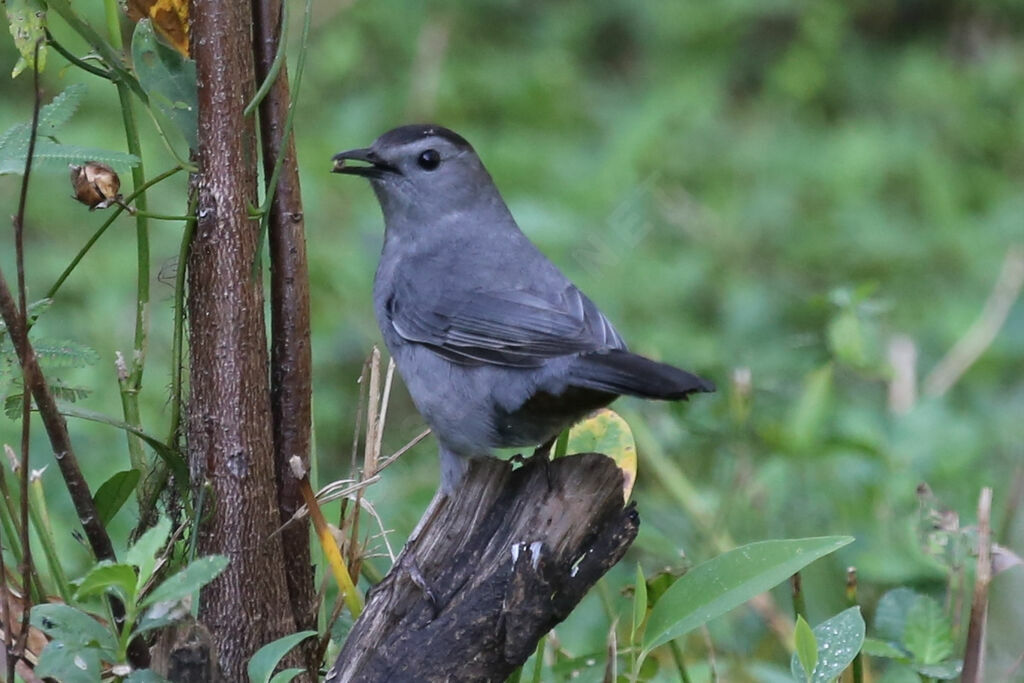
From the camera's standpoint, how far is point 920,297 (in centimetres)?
598

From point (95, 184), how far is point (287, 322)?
466 millimetres

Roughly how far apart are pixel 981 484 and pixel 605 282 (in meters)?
1.76

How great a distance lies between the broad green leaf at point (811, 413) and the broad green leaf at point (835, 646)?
152 centimetres

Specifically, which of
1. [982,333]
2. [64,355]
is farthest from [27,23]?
[982,333]

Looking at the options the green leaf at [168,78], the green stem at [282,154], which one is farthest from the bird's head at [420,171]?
the green leaf at [168,78]

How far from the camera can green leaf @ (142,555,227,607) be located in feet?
5.90

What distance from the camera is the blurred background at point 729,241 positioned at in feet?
12.6

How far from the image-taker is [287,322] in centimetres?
243

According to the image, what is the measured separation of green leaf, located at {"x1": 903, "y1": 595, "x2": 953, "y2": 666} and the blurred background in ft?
0.69

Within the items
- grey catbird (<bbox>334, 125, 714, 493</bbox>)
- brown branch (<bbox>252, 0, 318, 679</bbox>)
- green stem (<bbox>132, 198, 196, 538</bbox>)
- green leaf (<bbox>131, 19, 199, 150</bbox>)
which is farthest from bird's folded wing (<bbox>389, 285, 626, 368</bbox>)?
green leaf (<bbox>131, 19, 199, 150</bbox>)

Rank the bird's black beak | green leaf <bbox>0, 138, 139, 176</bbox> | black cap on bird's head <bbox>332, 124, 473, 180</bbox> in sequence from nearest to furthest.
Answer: green leaf <bbox>0, 138, 139, 176</bbox> → the bird's black beak → black cap on bird's head <bbox>332, 124, 473, 180</bbox>

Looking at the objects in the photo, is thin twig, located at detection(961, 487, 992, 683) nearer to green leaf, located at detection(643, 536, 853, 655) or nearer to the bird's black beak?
green leaf, located at detection(643, 536, 853, 655)

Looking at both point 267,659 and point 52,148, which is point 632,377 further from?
point 52,148

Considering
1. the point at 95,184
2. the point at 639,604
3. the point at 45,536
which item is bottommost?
the point at 639,604
